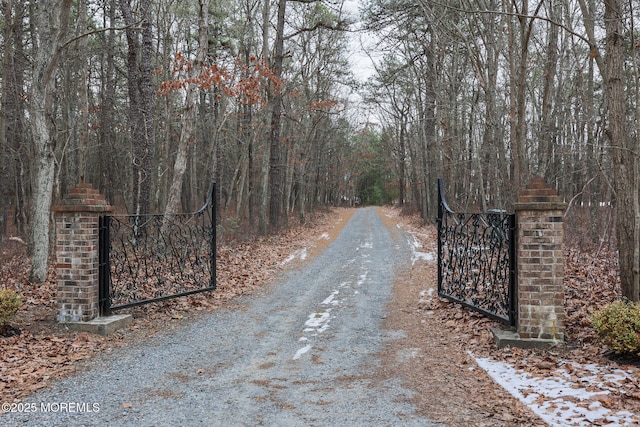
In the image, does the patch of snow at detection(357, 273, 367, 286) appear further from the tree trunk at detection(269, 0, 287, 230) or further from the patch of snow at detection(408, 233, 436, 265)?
the tree trunk at detection(269, 0, 287, 230)

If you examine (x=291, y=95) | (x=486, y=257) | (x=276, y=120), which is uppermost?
(x=291, y=95)

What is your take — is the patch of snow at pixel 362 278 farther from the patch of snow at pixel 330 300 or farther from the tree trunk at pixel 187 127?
the tree trunk at pixel 187 127

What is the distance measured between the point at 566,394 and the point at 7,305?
5.75 metres

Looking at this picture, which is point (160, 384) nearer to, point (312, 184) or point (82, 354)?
point (82, 354)

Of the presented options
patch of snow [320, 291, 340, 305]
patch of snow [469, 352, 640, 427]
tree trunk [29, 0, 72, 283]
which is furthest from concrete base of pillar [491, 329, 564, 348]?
tree trunk [29, 0, 72, 283]

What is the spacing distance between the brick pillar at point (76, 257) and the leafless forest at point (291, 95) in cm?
244

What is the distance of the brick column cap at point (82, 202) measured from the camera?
Answer: 5.90 meters

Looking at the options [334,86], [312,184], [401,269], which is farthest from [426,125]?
[401,269]

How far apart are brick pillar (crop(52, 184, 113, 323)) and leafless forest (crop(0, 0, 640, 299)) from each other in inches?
96.1

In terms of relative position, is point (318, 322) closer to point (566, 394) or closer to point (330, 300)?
point (330, 300)

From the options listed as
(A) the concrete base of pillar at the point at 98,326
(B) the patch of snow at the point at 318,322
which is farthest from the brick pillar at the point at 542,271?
(A) the concrete base of pillar at the point at 98,326

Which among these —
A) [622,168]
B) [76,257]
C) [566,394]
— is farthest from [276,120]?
[566,394]

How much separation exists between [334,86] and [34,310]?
81.1 ft

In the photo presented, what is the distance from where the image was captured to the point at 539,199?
512 centimetres
